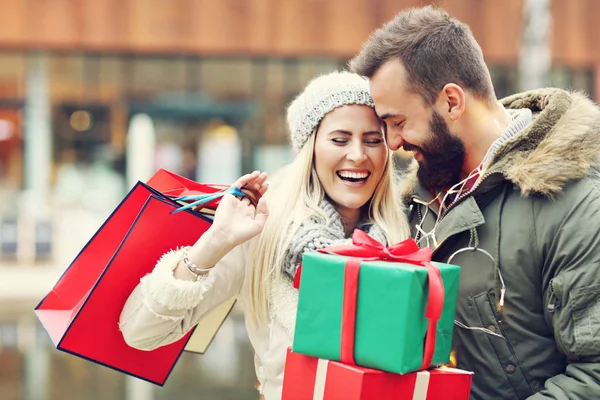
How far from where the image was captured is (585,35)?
17422mm

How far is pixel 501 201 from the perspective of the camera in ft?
8.05

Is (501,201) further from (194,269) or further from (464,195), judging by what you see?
(194,269)

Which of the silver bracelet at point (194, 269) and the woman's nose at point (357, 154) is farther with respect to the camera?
the woman's nose at point (357, 154)

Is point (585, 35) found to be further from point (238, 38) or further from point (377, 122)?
point (377, 122)

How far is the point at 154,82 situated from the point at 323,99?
14.2 metres

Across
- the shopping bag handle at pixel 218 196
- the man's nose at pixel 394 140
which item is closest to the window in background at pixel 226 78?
the shopping bag handle at pixel 218 196

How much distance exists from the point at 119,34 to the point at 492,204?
549 inches

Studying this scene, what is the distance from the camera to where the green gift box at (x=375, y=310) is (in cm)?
203

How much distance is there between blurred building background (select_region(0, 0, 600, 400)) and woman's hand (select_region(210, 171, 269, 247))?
1168cm

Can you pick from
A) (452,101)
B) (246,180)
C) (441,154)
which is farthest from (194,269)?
(452,101)

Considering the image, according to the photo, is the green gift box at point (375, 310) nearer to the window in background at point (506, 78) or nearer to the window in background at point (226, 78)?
the window in background at point (226, 78)

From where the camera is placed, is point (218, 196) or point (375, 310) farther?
point (218, 196)

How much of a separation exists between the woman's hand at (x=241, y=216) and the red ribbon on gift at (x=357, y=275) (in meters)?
0.39

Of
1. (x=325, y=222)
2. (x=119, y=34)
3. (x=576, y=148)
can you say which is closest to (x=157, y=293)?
(x=325, y=222)
